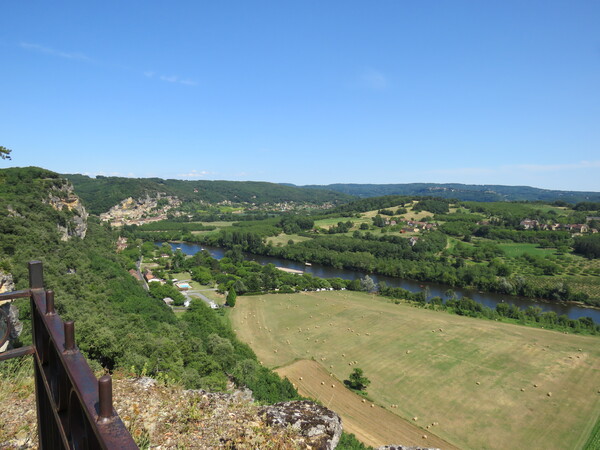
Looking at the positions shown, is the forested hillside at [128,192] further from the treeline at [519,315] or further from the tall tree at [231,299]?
the treeline at [519,315]

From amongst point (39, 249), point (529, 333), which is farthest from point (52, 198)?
point (529, 333)

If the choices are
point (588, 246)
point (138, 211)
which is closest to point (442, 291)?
point (588, 246)

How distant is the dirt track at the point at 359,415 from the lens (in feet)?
56.7

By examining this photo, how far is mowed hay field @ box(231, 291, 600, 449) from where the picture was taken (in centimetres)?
1900

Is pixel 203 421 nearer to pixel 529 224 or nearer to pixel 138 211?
pixel 529 224

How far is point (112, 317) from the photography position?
1966cm

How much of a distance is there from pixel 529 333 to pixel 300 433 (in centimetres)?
3400

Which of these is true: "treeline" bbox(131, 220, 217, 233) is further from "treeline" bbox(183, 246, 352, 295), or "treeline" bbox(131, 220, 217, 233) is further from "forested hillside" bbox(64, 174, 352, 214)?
"treeline" bbox(183, 246, 352, 295)

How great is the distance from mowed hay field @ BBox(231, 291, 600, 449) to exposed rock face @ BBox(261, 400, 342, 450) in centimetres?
1444

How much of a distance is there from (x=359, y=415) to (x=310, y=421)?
15.7 metres

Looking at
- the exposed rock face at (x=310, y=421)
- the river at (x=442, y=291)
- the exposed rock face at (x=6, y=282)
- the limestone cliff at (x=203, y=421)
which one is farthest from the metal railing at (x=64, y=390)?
the river at (x=442, y=291)

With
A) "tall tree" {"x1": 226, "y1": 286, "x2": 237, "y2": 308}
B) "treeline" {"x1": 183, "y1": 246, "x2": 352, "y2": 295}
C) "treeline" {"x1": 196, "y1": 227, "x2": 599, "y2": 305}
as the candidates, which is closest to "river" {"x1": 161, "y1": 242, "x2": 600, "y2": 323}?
"treeline" {"x1": 196, "y1": 227, "x2": 599, "y2": 305}

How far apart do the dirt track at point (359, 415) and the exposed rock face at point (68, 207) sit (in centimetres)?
2815

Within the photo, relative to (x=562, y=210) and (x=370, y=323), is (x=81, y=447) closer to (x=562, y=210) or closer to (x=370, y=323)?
(x=370, y=323)
